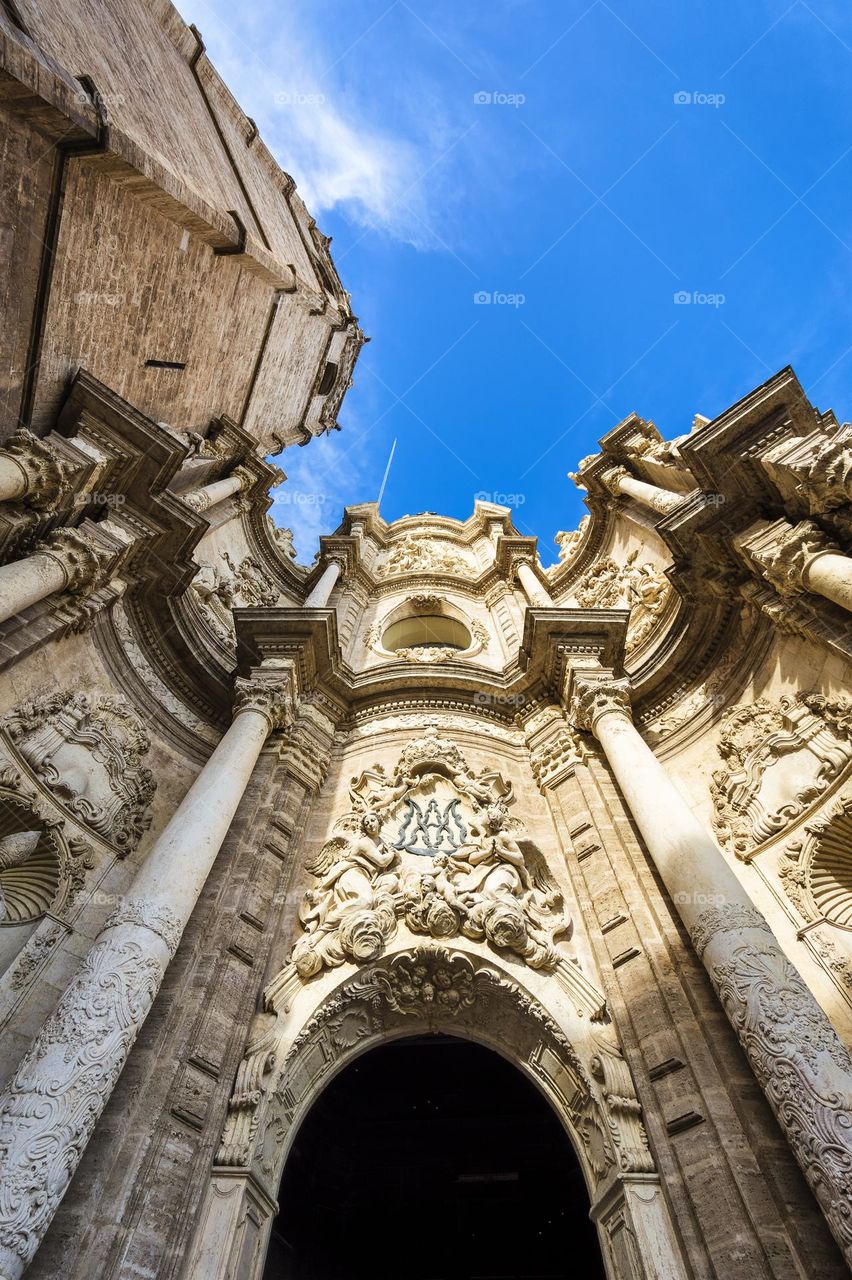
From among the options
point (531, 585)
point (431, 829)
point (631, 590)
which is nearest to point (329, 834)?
point (431, 829)

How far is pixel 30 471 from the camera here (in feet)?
28.2

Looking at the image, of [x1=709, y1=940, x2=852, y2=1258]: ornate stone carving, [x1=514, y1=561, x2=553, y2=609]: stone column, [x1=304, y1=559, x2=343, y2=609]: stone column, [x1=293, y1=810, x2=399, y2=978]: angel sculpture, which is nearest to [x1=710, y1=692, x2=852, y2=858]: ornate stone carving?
[x1=709, y1=940, x2=852, y2=1258]: ornate stone carving

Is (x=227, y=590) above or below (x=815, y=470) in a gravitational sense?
above

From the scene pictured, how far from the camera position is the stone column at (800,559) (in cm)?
866

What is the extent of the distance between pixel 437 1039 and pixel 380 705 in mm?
5639

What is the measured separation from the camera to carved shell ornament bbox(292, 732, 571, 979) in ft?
26.2

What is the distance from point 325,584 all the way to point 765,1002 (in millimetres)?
14372

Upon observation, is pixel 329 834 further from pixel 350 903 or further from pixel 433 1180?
pixel 433 1180

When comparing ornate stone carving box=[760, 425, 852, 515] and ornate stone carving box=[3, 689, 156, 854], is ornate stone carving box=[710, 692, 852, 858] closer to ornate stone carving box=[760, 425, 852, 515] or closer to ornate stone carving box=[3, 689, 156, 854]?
ornate stone carving box=[760, 425, 852, 515]

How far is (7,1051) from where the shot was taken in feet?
→ 21.3

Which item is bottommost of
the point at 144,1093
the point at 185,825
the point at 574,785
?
the point at 144,1093

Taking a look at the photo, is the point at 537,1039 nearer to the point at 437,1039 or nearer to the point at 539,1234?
the point at 437,1039

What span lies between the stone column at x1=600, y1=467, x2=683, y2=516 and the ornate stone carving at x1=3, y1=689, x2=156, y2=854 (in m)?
10.9

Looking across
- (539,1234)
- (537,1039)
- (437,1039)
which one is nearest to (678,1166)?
(537,1039)
